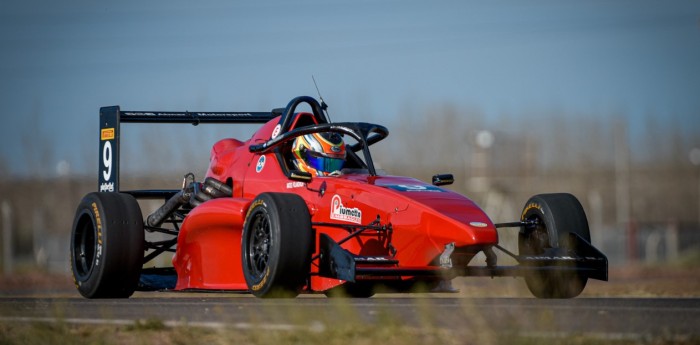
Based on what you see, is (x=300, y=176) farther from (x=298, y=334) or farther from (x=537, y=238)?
(x=298, y=334)

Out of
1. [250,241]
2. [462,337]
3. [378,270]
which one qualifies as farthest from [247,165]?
[462,337]

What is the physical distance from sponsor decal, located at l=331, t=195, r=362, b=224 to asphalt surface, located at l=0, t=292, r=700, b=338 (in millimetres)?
1541

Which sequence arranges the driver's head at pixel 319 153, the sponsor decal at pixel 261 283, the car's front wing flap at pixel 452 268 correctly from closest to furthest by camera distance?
the car's front wing flap at pixel 452 268
the sponsor decal at pixel 261 283
the driver's head at pixel 319 153

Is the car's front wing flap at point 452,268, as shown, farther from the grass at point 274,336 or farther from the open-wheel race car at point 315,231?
the grass at point 274,336

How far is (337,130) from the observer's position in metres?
13.0

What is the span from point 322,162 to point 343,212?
3.76ft

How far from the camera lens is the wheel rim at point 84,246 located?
14383mm

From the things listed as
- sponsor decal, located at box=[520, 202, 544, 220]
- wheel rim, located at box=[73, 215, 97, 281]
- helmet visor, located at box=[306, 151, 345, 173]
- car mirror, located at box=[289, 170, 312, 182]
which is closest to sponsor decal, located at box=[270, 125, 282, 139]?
helmet visor, located at box=[306, 151, 345, 173]

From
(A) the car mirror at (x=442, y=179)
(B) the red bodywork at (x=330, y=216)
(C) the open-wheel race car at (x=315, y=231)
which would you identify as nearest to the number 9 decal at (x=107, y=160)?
(C) the open-wheel race car at (x=315, y=231)

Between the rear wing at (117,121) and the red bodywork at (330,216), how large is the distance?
4.22ft

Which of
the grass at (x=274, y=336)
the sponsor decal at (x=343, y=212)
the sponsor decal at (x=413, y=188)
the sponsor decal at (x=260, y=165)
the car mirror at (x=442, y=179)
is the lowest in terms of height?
the grass at (x=274, y=336)

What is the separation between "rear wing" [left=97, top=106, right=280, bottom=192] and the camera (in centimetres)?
1566

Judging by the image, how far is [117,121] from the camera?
15.7m

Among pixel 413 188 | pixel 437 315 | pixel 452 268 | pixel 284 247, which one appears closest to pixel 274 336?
pixel 437 315
